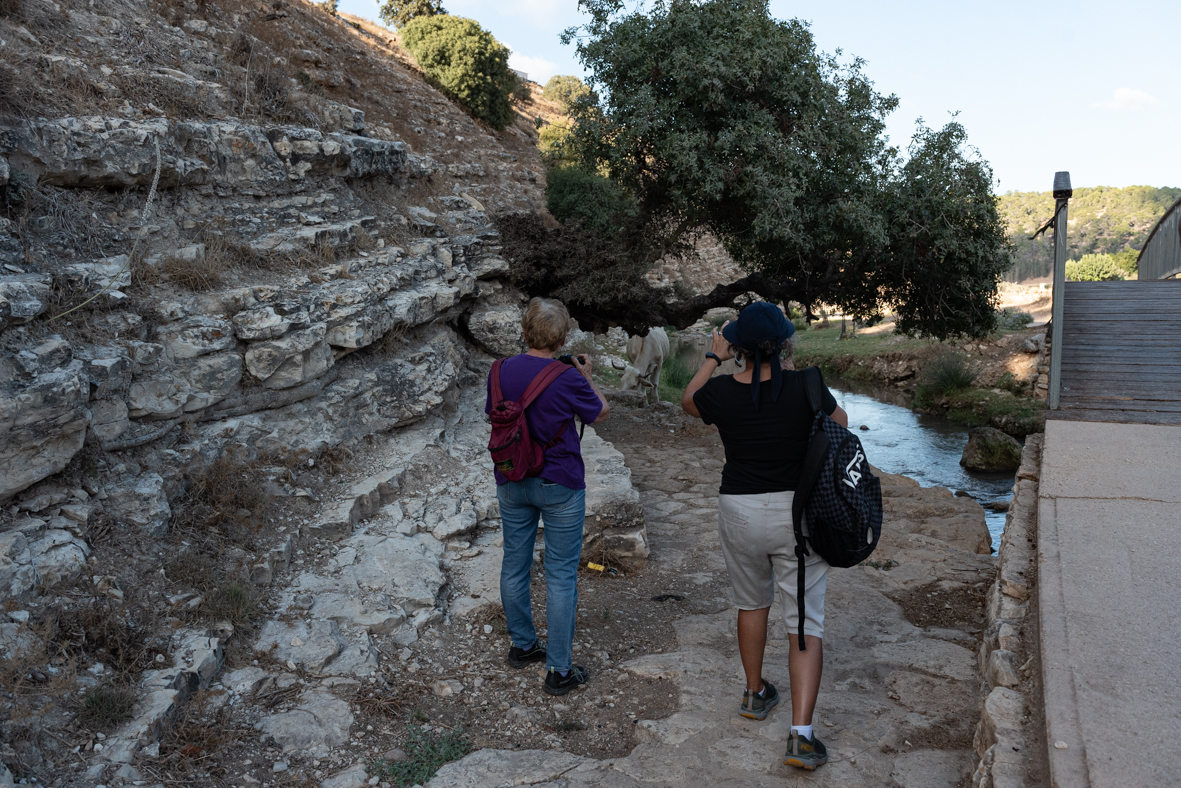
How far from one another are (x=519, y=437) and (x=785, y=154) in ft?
19.1

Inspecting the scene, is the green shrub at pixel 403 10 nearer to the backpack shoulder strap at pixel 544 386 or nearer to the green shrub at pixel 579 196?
the green shrub at pixel 579 196

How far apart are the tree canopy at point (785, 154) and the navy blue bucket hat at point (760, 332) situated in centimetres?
508

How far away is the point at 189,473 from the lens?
4445 millimetres

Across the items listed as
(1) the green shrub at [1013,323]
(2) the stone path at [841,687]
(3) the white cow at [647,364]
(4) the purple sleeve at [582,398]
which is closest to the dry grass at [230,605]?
(2) the stone path at [841,687]

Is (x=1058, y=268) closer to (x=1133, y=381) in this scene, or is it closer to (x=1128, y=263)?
(x=1133, y=381)

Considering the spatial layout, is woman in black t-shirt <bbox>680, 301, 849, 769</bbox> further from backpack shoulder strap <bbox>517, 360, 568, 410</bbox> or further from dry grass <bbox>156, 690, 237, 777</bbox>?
dry grass <bbox>156, 690, 237, 777</bbox>

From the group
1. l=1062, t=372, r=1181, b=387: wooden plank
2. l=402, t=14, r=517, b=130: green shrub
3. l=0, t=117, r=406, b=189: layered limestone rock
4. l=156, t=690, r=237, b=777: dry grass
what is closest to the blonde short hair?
l=156, t=690, r=237, b=777: dry grass

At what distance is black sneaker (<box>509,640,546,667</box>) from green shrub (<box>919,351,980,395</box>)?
15.4 metres

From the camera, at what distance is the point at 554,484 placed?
351 cm

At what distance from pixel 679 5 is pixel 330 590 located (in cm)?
734

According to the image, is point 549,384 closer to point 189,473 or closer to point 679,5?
point 189,473

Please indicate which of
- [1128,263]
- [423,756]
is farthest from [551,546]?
[1128,263]

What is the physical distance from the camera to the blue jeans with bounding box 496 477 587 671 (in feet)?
11.6

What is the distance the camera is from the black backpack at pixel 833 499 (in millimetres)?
2857
